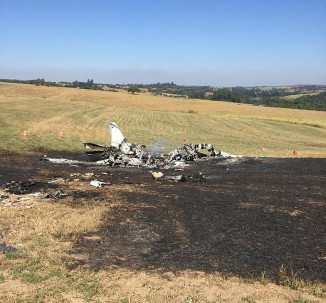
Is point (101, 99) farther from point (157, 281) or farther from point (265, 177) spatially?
point (157, 281)

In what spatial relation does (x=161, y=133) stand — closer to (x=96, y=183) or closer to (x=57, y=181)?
(x=57, y=181)

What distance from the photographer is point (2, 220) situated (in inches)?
403

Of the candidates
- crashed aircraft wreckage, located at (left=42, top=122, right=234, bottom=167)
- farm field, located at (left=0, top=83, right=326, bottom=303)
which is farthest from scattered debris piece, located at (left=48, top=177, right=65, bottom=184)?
crashed aircraft wreckage, located at (left=42, top=122, right=234, bottom=167)

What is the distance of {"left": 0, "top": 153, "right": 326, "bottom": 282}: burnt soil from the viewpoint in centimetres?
816

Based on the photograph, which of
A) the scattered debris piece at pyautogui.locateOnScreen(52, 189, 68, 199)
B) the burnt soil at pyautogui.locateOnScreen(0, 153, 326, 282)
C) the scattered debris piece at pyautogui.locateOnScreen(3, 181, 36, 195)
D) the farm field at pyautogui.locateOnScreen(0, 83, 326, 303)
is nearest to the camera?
the farm field at pyautogui.locateOnScreen(0, 83, 326, 303)

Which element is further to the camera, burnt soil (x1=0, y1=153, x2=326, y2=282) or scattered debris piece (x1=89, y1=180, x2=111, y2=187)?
scattered debris piece (x1=89, y1=180, x2=111, y2=187)

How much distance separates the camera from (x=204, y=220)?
36.1ft

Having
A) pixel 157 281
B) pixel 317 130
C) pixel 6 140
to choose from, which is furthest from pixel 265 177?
pixel 317 130

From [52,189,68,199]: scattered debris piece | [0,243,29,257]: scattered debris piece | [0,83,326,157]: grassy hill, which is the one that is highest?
[0,243,29,257]: scattered debris piece

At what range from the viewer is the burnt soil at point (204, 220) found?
321 inches

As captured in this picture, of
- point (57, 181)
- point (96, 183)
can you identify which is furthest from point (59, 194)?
point (57, 181)

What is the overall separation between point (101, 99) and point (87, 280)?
75.7m

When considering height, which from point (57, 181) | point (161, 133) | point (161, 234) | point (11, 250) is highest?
point (11, 250)

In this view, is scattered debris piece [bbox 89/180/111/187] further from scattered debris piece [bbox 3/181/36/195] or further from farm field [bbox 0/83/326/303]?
scattered debris piece [bbox 3/181/36/195]
